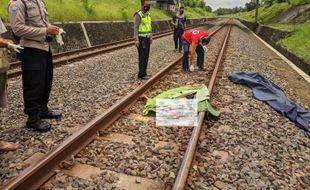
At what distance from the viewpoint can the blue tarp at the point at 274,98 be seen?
6.25m

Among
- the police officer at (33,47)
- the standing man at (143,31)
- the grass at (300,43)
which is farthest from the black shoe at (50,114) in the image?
the grass at (300,43)

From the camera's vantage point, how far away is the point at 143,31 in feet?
27.6

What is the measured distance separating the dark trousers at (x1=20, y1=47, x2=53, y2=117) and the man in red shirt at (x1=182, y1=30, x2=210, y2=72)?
209 inches

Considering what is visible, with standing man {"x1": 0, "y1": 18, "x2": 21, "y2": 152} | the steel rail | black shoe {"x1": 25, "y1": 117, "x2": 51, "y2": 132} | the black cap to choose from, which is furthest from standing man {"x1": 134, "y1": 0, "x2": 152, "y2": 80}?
standing man {"x1": 0, "y1": 18, "x2": 21, "y2": 152}

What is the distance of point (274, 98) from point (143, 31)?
3.68 metres

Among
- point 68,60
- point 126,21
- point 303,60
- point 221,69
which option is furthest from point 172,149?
point 126,21

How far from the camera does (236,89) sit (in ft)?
25.8

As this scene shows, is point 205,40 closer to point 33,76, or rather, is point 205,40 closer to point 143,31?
point 143,31

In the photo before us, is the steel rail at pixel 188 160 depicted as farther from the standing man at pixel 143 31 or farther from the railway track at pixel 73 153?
the standing man at pixel 143 31

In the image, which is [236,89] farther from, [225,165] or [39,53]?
[39,53]

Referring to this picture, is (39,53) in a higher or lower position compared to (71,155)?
higher

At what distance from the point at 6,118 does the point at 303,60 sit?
11.8m

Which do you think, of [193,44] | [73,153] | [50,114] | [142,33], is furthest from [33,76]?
[193,44]

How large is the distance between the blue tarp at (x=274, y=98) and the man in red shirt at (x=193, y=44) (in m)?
1.32
